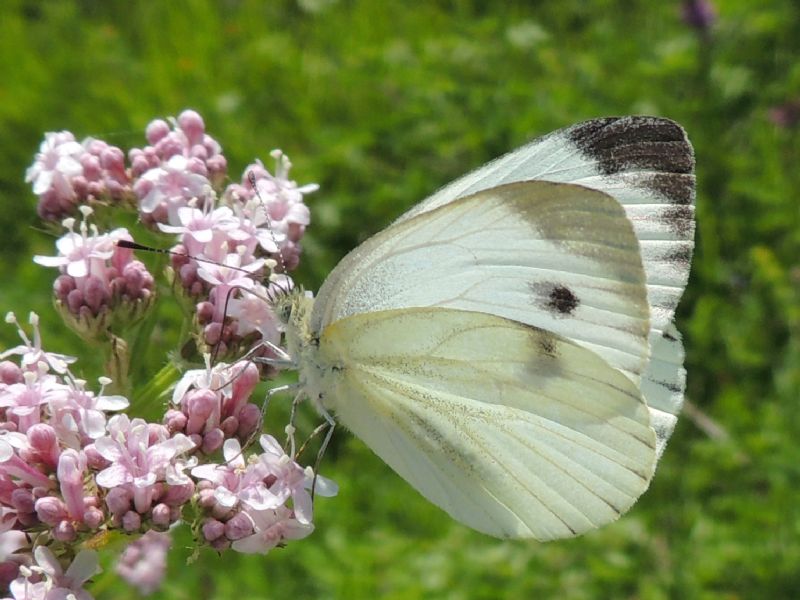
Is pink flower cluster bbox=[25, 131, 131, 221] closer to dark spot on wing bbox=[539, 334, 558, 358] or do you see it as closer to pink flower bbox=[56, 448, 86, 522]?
pink flower bbox=[56, 448, 86, 522]

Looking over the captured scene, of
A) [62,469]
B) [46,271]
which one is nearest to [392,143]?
[46,271]

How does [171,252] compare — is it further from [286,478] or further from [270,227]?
[286,478]

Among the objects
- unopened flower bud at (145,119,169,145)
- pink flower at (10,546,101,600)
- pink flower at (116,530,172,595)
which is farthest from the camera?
pink flower at (116,530,172,595)

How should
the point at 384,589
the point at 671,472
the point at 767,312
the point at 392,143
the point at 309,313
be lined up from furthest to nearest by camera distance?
the point at 392,143 < the point at 767,312 < the point at 671,472 < the point at 384,589 < the point at 309,313

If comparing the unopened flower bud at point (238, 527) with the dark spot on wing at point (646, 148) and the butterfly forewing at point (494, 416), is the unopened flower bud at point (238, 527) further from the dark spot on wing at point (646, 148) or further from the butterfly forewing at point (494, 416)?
the dark spot on wing at point (646, 148)

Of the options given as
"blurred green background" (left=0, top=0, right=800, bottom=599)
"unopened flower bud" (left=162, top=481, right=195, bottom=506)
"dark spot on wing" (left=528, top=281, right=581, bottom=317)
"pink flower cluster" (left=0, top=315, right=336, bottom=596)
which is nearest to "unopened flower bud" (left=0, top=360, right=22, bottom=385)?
"pink flower cluster" (left=0, top=315, right=336, bottom=596)

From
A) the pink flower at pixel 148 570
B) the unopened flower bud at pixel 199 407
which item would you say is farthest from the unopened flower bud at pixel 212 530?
the pink flower at pixel 148 570

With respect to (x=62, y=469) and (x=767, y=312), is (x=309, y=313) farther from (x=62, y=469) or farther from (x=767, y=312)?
(x=767, y=312)
